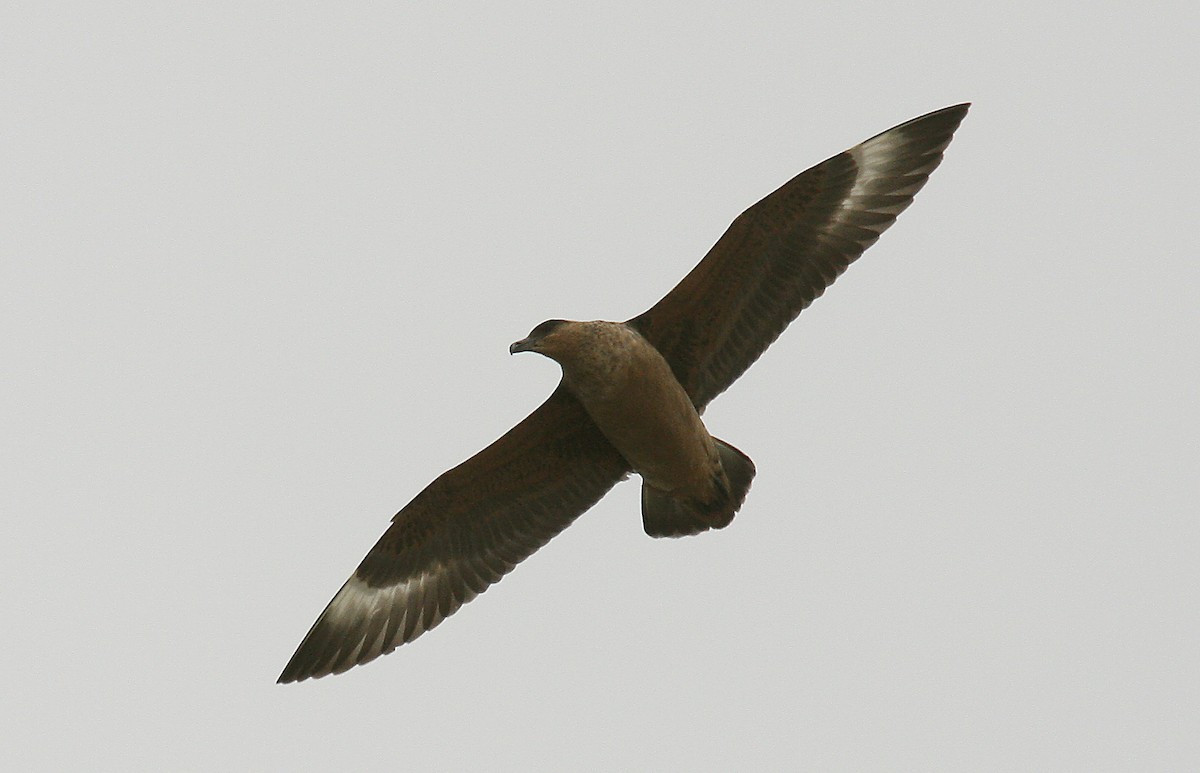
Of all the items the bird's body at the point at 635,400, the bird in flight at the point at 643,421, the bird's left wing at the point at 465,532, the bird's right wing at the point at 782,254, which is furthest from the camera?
the bird's left wing at the point at 465,532

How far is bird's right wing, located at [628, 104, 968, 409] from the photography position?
8711 mm

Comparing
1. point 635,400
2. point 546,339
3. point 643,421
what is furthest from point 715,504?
point 546,339

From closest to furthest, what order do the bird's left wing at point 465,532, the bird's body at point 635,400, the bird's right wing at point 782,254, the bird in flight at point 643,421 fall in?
the bird's body at point 635,400
the bird in flight at point 643,421
the bird's right wing at point 782,254
the bird's left wing at point 465,532

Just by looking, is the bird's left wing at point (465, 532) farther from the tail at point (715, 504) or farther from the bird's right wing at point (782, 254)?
the bird's right wing at point (782, 254)

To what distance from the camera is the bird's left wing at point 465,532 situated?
913 centimetres

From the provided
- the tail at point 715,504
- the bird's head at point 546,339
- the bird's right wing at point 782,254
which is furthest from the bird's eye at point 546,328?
the tail at point 715,504

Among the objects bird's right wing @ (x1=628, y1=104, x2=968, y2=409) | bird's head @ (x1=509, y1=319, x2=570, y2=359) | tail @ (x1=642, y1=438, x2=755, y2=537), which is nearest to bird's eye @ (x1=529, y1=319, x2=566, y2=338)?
bird's head @ (x1=509, y1=319, x2=570, y2=359)

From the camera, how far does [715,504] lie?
9.18 m

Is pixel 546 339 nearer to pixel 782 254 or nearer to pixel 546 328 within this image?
pixel 546 328

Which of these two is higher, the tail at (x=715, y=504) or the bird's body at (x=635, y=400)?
the bird's body at (x=635, y=400)

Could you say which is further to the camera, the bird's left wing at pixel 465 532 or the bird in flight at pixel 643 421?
the bird's left wing at pixel 465 532

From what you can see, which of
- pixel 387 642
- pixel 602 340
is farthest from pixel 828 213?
pixel 387 642

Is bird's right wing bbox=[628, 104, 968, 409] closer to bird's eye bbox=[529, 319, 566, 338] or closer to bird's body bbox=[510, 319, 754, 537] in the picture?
bird's body bbox=[510, 319, 754, 537]

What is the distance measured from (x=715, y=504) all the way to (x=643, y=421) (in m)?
0.99
